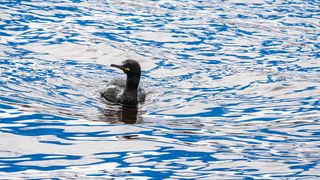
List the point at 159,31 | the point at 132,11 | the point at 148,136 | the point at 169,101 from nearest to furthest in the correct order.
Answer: the point at 148,136 < the point at 169,101 < the point at 159,31 < the point at 132,11

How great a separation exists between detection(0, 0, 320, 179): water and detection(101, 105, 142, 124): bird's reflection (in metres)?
0.05

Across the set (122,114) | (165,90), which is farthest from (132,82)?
(165,90)

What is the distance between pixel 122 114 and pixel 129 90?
0.84m

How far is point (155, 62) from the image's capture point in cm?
1727

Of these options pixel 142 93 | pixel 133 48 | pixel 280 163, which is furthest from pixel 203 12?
pixel 280 163

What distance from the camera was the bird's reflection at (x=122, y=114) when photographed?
1235cm

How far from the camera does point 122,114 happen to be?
12992 millimetres

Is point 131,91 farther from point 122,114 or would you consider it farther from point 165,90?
point 165,90

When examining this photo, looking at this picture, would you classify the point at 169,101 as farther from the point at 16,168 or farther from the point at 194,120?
the point at 16,168

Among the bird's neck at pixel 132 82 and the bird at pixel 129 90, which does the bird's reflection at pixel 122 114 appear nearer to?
the bird at pixel 129 90

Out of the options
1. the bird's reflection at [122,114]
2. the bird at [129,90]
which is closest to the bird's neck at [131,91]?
the bird at [129,90]

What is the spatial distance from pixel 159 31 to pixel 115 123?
27.3 feet

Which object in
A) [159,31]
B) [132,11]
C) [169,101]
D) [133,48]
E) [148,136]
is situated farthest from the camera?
[132,11]

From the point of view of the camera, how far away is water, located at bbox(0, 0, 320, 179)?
395 inches
